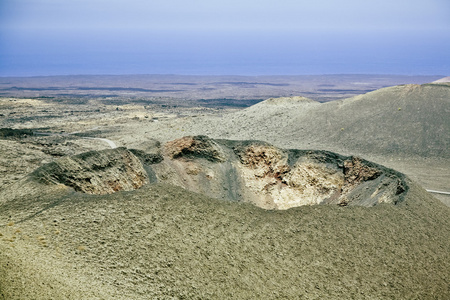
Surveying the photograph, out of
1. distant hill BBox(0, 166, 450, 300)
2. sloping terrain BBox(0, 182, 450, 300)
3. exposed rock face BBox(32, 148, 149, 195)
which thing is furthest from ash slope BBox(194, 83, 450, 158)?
sloping terrain BBox(0, 182, 450, 300)

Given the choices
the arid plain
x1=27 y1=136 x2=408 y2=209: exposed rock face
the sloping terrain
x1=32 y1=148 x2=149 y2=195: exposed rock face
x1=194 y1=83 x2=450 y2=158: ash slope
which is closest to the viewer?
the sloping terrain

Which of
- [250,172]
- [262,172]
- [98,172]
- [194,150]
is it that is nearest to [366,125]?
[262,172]

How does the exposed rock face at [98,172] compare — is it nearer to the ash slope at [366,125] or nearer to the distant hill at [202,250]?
the distant hill at [202,250]

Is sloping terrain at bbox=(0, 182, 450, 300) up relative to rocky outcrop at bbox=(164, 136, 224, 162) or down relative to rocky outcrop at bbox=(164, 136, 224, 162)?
down

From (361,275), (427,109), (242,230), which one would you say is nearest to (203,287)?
(242,230)

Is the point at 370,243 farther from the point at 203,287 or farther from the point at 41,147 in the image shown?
the point at 41,147

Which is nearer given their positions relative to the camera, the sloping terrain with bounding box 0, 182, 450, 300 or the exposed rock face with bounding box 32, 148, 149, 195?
the sloping terrain with bounding box 0, 182, 450, 300

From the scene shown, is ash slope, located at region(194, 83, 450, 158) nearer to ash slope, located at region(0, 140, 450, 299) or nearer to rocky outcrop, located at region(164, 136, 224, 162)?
rocky outcrop, located at region(164, 136, 224, 162)
